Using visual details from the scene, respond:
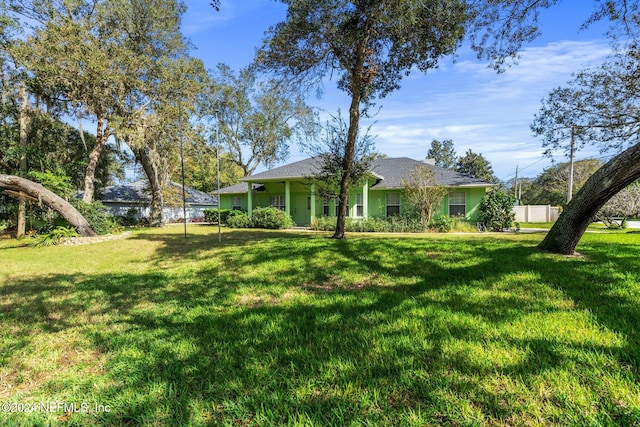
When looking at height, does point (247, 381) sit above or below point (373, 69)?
below

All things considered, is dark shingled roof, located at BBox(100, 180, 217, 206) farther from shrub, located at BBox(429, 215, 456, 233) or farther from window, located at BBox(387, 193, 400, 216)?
shrub, located at BBox(429, 215, 456, 233)

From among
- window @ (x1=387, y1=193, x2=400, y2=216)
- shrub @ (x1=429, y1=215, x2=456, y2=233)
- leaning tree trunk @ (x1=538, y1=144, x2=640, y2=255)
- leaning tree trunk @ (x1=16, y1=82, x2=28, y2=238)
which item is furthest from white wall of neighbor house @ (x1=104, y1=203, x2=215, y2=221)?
leaning tree trunk @ (x1=538, y1=144, x2=640, y2=255)

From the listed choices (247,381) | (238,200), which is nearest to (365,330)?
(247,381)

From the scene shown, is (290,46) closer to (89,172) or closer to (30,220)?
(89,172)

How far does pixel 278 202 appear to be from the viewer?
22.2m

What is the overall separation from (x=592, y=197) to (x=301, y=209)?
17.2m

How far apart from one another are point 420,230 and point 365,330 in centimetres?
1397

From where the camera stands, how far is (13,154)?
14891 millimetres

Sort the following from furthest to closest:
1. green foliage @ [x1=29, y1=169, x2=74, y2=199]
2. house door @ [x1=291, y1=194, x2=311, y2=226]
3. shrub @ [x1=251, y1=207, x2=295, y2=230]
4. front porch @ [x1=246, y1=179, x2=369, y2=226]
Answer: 1. house door @ [x1=291, y1=194, x2=311, y2=226]
2. front porch @ [x1=246, y1=179, x2=369, y2=226]
3. shrub @ [x1=251, y1=207, x2=295, y2=230]
4. green foliage @ [x1=29, y1=169, x2=74, y2=199]

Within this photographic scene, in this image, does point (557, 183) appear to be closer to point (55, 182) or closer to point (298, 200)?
point (298, 200)

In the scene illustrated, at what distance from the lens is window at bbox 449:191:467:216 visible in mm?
17688

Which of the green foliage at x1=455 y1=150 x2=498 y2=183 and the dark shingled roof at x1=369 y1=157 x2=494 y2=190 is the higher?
the green foliage at x1=455 y1=150 x2=498 y2=183

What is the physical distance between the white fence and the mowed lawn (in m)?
25.6

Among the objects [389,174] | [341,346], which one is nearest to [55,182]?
[341,346]
